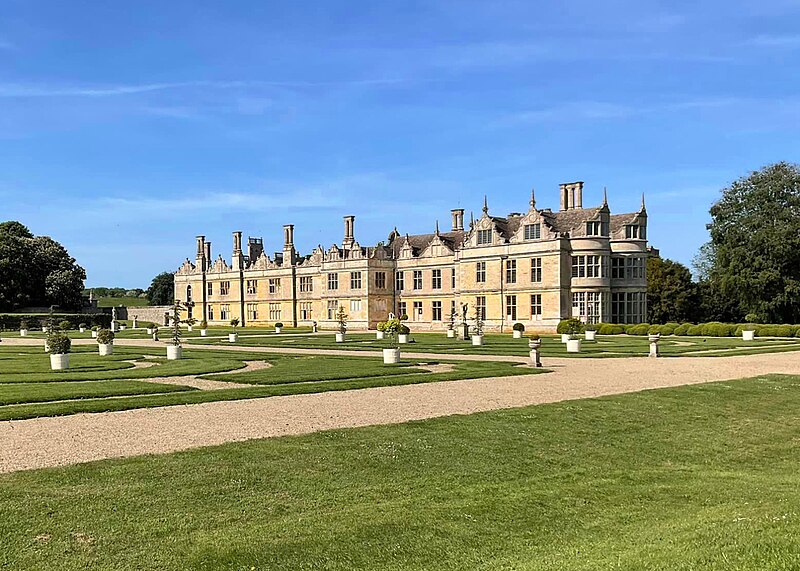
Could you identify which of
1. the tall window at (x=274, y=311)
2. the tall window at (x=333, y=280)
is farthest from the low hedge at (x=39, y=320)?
the tall window at (x=333, y=280)

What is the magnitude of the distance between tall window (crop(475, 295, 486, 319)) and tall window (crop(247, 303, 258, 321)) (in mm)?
29360

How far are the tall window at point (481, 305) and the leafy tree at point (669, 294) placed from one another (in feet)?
55.1

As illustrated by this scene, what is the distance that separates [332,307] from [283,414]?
187 ft

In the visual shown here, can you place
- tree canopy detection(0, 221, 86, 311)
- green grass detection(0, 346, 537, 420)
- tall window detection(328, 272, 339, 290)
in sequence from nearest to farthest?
green grass detection(0, 346, 537, 420), tall window detection(328, 272, 339, 290), tree canopy detection(0, 221, 86, 311)

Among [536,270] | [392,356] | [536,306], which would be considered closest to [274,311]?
[536,306]

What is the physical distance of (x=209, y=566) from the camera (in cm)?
698

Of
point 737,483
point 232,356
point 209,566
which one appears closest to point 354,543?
point 209,566

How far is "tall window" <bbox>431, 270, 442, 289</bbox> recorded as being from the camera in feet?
214

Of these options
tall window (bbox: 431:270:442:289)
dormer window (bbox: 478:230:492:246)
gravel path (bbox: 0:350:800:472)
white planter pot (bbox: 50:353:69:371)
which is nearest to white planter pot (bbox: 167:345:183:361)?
white planter pot (bbox: 50:353:69:371)

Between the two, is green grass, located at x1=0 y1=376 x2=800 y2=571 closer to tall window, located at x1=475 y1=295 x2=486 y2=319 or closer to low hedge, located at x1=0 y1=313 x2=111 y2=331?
tall window, located at x1=475 y1=295 x2=486 y2=319

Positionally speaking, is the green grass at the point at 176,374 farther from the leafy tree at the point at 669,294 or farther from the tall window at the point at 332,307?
the leafy tree at the point at 669,294

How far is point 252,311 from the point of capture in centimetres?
8162

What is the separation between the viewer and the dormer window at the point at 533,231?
55.8 m

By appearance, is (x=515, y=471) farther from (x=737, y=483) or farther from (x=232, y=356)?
(x=232, y=356)
